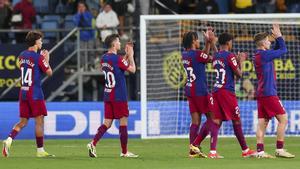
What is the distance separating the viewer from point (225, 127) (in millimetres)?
23953

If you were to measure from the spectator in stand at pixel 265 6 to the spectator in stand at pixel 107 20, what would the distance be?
445 cm

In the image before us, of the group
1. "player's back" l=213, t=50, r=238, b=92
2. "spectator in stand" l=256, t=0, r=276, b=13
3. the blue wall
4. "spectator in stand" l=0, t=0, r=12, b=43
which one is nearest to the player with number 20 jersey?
"player's back" l=213, t=50, r=238, b=92

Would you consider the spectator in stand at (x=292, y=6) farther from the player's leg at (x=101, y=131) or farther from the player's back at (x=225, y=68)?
the player's leg at (x=101, y=131)

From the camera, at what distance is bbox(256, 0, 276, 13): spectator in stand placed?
28672 mm

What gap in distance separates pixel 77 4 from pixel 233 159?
41.5ft

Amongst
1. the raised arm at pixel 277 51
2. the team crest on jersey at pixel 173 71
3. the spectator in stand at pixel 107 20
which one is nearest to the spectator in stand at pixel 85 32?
the spectator in stand at pixel 107 20

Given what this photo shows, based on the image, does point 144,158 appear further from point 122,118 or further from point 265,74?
point 265,74

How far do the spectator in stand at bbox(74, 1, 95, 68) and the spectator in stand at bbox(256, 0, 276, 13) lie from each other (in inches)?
189

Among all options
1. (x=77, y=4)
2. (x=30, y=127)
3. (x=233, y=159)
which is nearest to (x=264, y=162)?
(x=233, y=159)

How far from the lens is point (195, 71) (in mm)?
17547

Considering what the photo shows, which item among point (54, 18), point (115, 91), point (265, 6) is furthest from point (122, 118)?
point (265, 6)

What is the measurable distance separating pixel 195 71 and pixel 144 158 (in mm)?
1734

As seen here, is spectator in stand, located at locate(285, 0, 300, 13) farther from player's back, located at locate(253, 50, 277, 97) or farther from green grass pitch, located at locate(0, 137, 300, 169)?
player's back, located at locate(253, 50, 277, 97)

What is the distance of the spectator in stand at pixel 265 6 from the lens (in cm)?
2867
